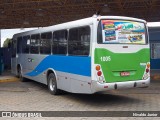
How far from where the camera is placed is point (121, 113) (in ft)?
29.6

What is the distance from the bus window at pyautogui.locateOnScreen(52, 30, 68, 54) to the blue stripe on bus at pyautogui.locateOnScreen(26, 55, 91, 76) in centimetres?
26

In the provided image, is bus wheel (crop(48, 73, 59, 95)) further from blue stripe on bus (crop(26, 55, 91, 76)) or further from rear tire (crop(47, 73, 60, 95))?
blue stripe on bus (crop(26, 55, 91, 76))

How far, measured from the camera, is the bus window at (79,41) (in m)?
10.1

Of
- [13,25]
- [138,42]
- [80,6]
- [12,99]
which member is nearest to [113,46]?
[138,42]

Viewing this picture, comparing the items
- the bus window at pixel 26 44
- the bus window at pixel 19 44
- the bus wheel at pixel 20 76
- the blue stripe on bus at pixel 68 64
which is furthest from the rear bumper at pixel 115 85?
the bus window at pixel 19 44

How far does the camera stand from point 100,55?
981 cm

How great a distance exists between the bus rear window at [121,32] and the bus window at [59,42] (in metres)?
1.99

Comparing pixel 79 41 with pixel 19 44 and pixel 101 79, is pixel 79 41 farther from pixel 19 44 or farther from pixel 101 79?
pixel 19 44

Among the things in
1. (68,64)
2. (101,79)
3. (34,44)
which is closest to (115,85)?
(101,79)

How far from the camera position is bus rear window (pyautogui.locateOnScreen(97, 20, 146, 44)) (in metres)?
9.99

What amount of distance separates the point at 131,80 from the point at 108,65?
1.09 meters

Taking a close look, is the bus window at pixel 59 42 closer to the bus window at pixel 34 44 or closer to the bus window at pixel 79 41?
the bus window at pixel 79 41

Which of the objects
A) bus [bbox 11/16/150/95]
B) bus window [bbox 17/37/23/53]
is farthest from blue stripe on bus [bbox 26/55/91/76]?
bus window [bbox 17/37/23/53]

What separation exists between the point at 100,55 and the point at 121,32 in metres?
1.19
